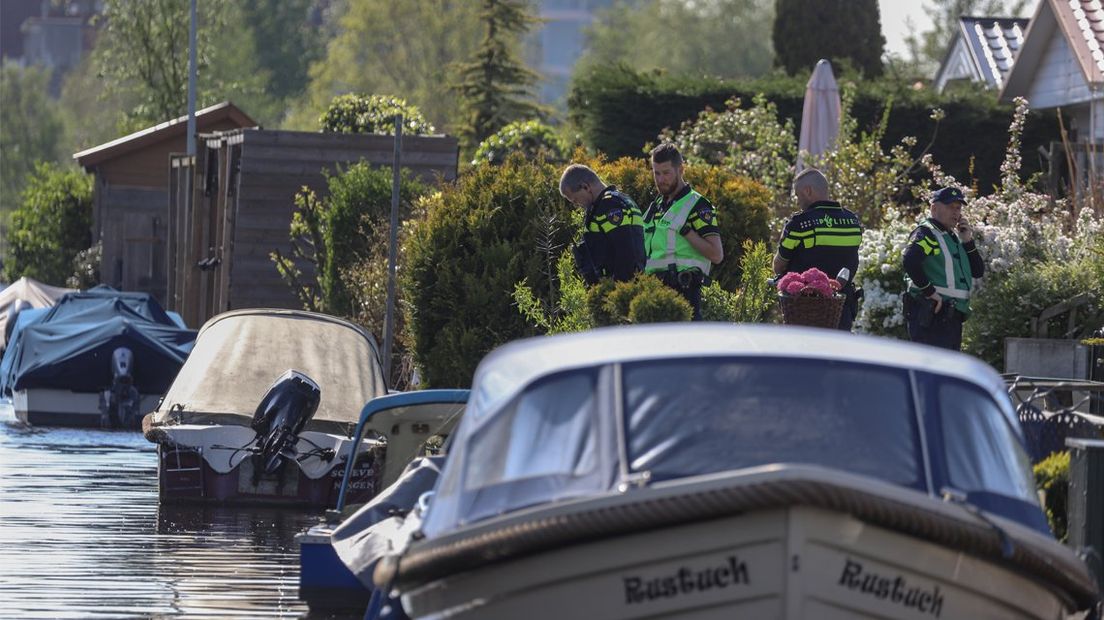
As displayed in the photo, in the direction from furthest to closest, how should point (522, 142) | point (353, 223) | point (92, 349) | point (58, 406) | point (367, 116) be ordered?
1. point (367, 116)
2. point (522, 142)
3. point (92, 349)
4. point (58, 406)
5. point (353, 223)

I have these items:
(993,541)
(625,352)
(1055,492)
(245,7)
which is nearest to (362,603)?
(1055,492)

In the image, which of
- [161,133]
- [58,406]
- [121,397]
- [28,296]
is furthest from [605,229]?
[161,133]

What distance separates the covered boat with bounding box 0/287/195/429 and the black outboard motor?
9461 millimetres

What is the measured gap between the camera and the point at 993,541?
22.3 ft

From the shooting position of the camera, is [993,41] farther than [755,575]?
Yes

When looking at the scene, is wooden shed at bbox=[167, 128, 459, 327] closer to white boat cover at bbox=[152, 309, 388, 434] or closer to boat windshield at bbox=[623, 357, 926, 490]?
white boat cover at bbox=[152, 309, 388, 434]

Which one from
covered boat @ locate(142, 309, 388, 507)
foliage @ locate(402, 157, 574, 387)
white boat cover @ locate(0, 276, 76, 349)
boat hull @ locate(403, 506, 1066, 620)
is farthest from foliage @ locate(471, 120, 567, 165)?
boat hull @ locate(403, 506, 1066, 620)

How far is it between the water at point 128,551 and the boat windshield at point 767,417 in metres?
4.63

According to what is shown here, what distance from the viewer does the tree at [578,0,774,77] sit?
100125mm

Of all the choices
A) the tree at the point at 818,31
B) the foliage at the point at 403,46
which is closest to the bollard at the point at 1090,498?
the tree at the point at 818,31

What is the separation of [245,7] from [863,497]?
316 feet

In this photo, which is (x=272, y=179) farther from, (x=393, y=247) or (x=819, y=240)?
(x=819, y=240)

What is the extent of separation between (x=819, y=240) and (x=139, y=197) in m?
34.5

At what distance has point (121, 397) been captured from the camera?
2573 cm
